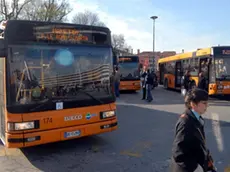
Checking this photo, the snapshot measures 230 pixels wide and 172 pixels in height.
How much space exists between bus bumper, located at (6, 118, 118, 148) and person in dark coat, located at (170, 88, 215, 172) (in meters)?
3.23

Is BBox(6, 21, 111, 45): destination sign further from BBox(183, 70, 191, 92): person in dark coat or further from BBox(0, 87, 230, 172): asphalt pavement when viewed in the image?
BBox(183, 70, 191, 92): person in dark coat

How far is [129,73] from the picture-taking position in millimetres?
18172

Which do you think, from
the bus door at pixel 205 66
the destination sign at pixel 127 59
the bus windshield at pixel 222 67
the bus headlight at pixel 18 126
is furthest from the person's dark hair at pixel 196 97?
the destination sign at pixel 127 59

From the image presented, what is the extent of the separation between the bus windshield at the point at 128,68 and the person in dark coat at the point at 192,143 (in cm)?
1558

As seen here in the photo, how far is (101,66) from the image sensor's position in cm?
588

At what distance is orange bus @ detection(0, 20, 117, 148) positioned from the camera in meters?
4.79

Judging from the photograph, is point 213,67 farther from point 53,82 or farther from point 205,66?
point 53,82

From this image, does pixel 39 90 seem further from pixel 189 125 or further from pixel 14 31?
pixel 189 125

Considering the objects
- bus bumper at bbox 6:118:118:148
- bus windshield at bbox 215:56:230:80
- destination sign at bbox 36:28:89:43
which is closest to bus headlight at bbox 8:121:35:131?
bus bumper at bbox 6:118:118:148

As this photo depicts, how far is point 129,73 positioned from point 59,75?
518 inches

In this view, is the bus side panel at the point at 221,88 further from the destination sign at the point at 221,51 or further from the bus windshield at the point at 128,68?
the bus windshield at the point at 128,68

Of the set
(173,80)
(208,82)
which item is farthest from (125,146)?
(173,80)

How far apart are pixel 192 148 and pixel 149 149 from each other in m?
3.49

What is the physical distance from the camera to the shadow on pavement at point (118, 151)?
4.78 meters
